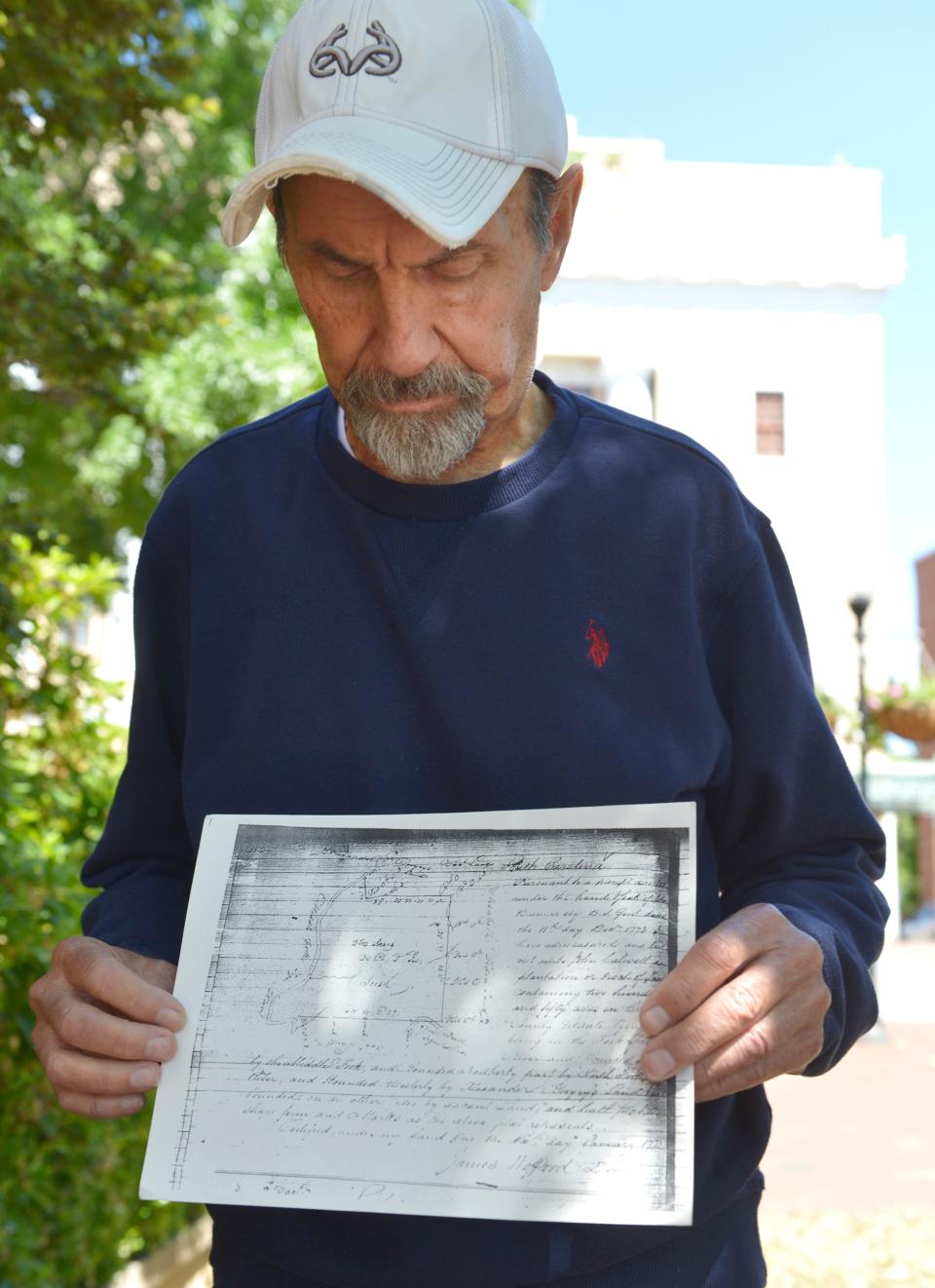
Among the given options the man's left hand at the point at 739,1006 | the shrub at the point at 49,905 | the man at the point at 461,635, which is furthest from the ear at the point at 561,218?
the shrub at the point at 49,905

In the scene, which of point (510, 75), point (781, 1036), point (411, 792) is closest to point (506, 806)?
point (411, 792)

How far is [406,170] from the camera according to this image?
4.80ft

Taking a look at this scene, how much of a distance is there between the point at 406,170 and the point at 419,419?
0.26 metres

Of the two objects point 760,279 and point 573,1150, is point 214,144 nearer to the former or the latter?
point 760,279

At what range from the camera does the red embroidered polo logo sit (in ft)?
5.14

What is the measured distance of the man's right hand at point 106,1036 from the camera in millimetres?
1401

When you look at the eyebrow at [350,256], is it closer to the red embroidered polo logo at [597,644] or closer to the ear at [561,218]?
the ear at [561,218]

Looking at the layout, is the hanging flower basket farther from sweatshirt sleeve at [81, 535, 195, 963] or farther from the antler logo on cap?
the antler logo on cap

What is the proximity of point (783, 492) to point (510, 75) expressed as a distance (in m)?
23.2

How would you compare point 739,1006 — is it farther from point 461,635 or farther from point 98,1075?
point 98,1075

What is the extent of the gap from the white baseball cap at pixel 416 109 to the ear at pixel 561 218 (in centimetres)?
12

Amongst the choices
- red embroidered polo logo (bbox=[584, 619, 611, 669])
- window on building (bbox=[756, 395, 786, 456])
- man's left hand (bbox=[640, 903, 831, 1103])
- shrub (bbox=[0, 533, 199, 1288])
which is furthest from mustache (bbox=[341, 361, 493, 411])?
window on building (bbox=[756, 395, 786, 456])

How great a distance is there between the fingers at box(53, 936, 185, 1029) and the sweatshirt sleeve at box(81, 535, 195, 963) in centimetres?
18

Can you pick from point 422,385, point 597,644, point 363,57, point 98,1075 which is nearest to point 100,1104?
point 98,1075
